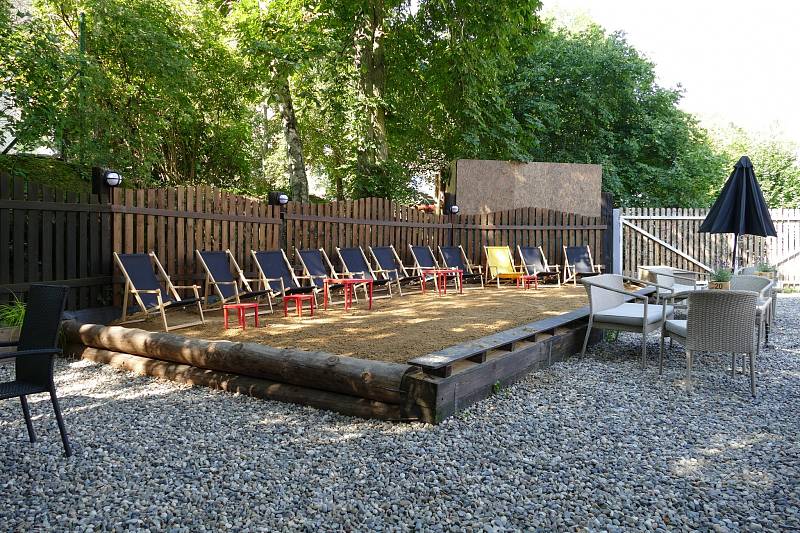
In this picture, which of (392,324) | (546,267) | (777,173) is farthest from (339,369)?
(777,173)

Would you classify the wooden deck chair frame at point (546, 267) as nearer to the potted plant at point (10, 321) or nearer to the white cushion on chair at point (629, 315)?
the white cushion on chair at point (629, 315)

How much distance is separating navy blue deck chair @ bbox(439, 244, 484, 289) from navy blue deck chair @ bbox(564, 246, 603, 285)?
176 cm

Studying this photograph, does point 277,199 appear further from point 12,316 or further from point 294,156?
point 294,156

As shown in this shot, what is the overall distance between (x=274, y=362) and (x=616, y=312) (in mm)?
3357

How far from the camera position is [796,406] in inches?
163

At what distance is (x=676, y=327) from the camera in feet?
16.3

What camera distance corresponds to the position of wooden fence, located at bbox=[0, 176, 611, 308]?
574 centimetres

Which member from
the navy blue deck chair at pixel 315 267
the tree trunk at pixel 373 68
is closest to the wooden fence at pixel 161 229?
the navy blue deck chair at pixel 315 267

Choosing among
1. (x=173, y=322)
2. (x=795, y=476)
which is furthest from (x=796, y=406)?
(x=173, y=322)

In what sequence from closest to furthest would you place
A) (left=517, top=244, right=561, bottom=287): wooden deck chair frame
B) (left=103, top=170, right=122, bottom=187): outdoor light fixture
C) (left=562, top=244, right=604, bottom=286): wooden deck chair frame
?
(left=103, top=170, right=122, bottom=187): outdoor light fixture < (left=517, top=244, right=561, bottom=287): wooden deck chair frame < (left=562, top=244, right=604, bottom=286): wooden deck chair frame

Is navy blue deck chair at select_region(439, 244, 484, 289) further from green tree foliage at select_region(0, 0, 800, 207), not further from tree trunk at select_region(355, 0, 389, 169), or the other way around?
tree trunk at select_region(355, 0, 389, 169)

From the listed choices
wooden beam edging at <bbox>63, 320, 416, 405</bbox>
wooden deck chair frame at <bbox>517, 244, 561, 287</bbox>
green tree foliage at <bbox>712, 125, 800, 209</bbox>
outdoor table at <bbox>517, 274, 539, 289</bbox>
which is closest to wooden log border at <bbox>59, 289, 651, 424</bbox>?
wooden beam edging at <bbox>63, 320, 416, 405</bbox>

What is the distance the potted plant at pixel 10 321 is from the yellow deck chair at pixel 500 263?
781cm

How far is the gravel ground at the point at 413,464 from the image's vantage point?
2471 millimetres
